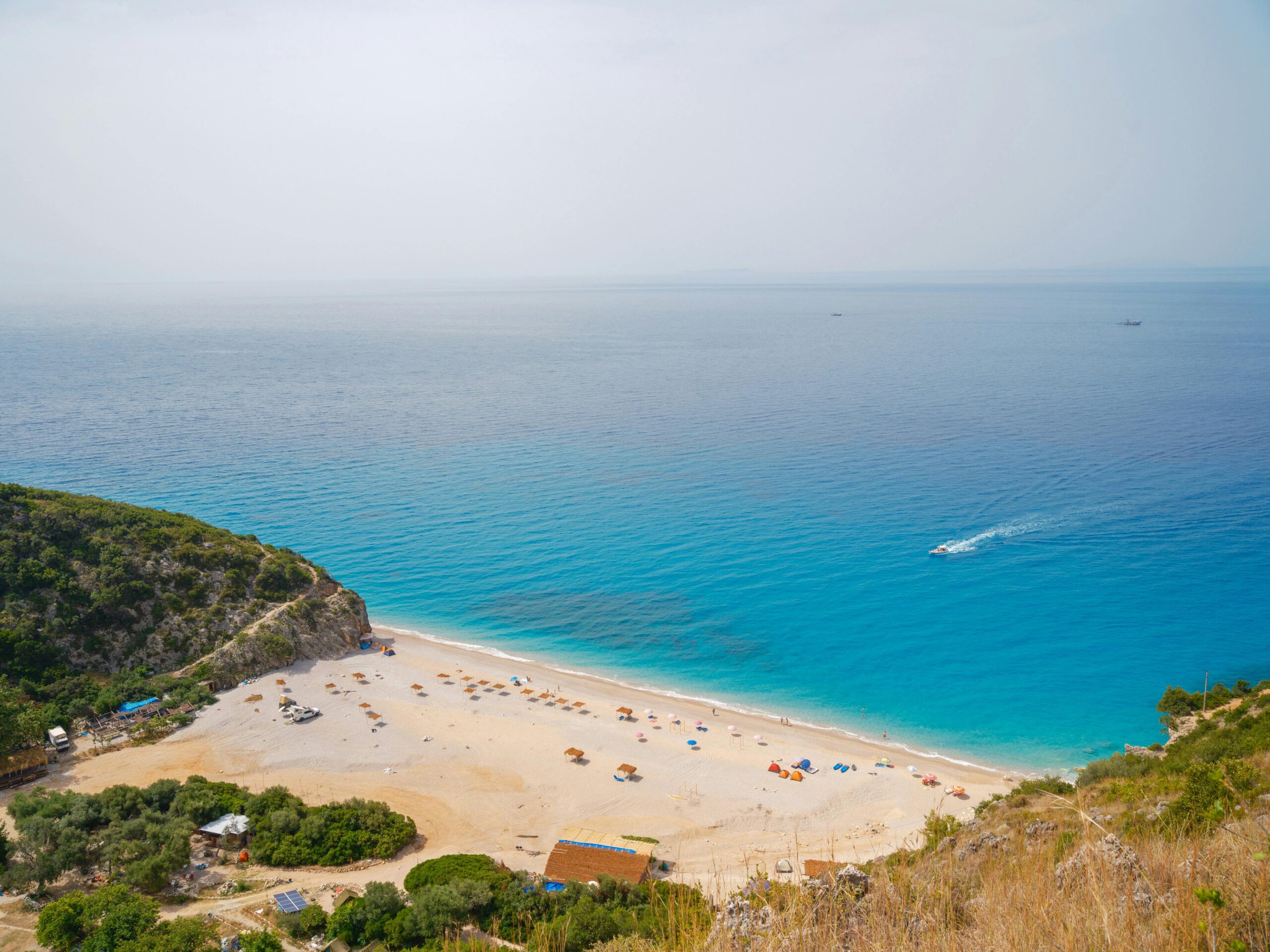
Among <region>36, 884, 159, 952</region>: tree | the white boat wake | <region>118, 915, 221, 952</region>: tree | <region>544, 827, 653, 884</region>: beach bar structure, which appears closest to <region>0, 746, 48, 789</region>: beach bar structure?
<region>36, 884, 159, 952</region>: tree

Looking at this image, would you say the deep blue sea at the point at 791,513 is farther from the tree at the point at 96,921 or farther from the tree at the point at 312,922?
the tree at the point at 96,921

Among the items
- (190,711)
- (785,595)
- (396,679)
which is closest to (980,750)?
(785,595)

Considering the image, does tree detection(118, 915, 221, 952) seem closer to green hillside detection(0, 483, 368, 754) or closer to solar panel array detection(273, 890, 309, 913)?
solar panel array detection(273, 890, 309, 913)

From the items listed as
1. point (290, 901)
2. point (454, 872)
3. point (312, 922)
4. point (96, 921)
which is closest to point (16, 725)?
point (96, 921)

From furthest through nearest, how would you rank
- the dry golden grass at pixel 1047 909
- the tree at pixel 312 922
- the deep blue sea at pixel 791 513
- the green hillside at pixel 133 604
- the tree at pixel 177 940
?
the deep blue sea at pixel 791 513 < the green hillside at pixel 133 604 < the tree at pixel 312 922 < the tree at pixel 177 940 < the dry golden grass at pixel 1047 909

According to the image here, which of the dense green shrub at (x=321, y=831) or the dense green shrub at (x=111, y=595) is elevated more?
the dense green shrub at (x=111, y=595)

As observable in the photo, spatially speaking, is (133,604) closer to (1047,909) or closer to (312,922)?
(312,922)

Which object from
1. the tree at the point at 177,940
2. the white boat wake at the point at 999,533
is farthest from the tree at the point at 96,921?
the white boat wake at the point at 999,533
